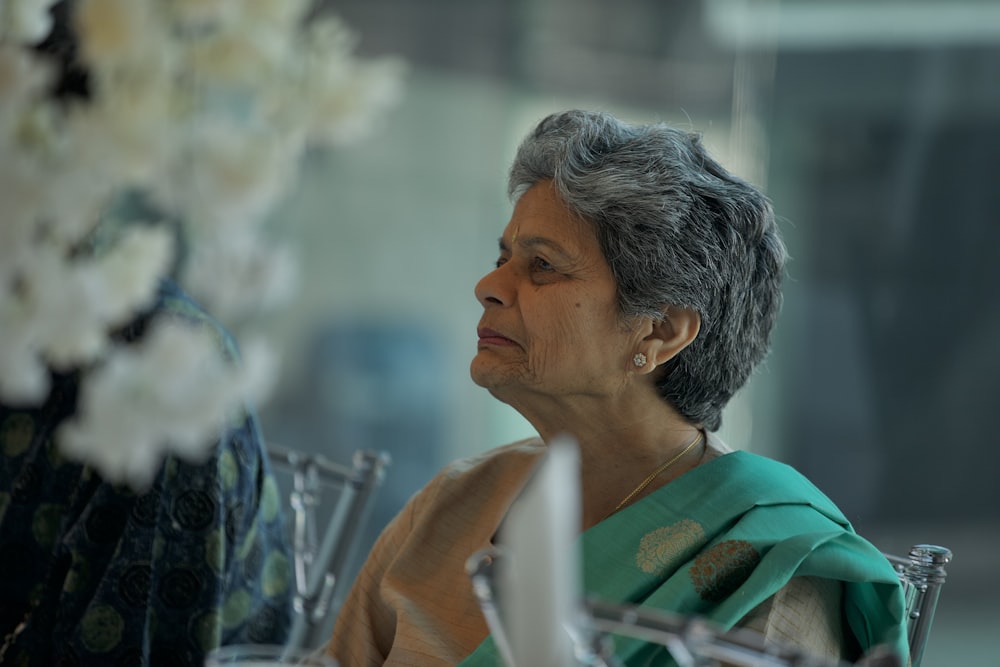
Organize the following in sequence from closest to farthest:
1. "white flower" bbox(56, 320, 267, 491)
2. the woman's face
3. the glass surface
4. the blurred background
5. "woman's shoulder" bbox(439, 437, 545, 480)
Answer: "white flower" bbox(56, 320, 267, 491) < the glass surface < the woman's face < "woman's shoulder" bbox(439, 437, 545, 480) < the blurred background

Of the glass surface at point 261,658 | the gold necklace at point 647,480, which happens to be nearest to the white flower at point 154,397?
the glass surface at point 261,658

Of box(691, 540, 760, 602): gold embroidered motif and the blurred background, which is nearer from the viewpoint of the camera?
box(691, 540, 760, 602): gold embroidered motif

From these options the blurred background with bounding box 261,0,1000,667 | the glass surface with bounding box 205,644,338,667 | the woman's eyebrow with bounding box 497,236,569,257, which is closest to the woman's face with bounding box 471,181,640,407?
the woman's eyebrow with bounding box 497,236,569,257

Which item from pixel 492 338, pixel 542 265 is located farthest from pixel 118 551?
pixel 542 265

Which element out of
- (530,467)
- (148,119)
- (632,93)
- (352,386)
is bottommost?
(352,386)

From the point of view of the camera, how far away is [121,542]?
5.29 ft

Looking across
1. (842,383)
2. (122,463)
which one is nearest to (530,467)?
(122,463)

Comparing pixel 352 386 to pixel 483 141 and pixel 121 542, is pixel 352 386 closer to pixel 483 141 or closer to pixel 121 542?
pixel 483 141

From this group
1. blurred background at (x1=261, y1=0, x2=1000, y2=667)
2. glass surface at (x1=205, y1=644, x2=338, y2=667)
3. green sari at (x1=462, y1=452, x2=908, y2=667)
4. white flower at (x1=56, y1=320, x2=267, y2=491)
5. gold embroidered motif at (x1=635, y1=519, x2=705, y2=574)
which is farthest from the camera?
blurred background at (x1=261, y1=0, x2=1000, y2=667)

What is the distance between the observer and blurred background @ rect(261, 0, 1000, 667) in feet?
11.4

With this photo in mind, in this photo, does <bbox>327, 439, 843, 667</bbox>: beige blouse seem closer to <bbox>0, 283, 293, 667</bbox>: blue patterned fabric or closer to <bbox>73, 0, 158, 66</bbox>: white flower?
<bbox>0, 283, 293, 667</bbox>: blue patterned fabric

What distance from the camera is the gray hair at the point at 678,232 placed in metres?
1.67

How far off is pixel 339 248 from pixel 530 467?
2192 mm

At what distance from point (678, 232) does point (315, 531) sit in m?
0.81
